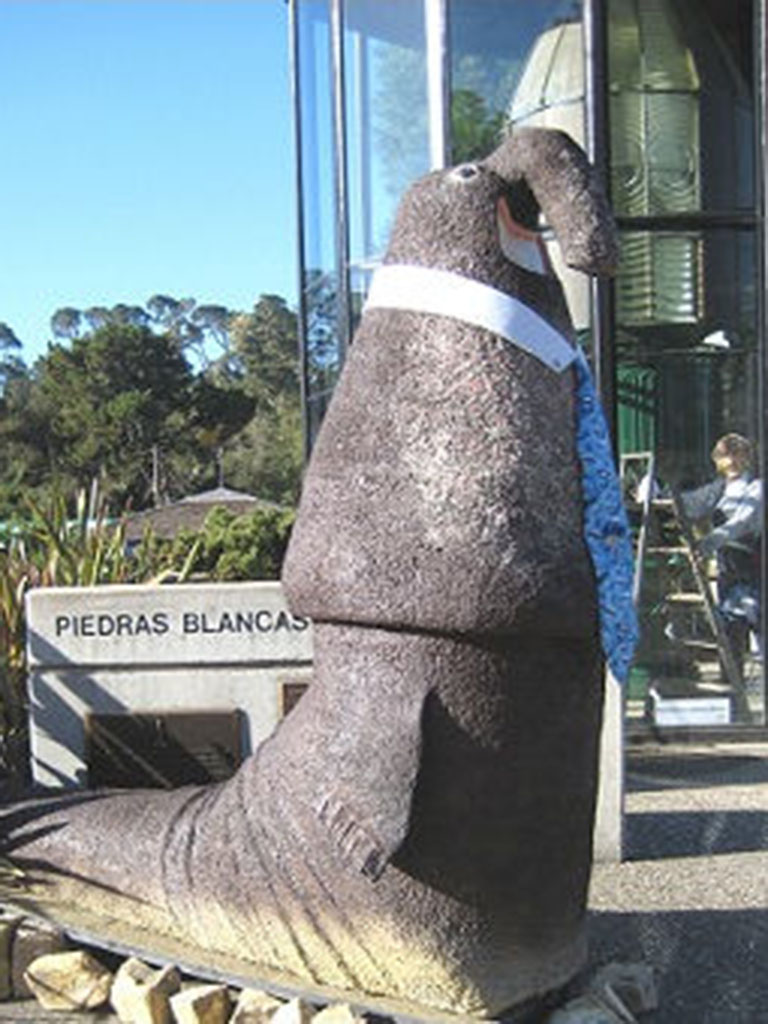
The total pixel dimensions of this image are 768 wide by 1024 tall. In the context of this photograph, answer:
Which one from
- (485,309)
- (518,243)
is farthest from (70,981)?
(518,243)

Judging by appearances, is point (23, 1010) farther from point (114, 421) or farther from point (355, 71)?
point (114, 421)

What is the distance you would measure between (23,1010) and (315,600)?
1.53 metres

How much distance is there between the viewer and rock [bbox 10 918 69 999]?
3.99 metres

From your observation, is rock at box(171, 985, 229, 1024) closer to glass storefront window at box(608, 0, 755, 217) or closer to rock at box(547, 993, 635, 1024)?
rock at box(547, 993, 635, 1024)

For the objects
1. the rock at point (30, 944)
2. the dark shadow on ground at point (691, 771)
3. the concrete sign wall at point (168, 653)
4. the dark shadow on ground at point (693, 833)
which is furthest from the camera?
the dark shadow on ground at point (691, 771)

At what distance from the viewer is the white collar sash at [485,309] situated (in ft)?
11.1

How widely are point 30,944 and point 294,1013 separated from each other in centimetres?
97

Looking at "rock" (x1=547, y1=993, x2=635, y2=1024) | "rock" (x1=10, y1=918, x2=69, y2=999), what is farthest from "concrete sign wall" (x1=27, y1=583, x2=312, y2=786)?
"rock" (x1=547, y1=993, x2=635, y2=1024)

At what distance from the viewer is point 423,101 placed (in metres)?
9.27

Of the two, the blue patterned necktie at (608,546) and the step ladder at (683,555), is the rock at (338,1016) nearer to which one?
the blue patterned necktie at (608,546)

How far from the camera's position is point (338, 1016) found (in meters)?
3.38

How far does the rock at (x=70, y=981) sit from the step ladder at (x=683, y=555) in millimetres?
5566

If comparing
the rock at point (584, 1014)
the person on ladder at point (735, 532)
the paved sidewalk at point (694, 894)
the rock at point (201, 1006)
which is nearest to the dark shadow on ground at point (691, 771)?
the paved sidewalk at point (694, 894)

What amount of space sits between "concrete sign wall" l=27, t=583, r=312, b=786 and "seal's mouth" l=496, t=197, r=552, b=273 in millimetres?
2410
